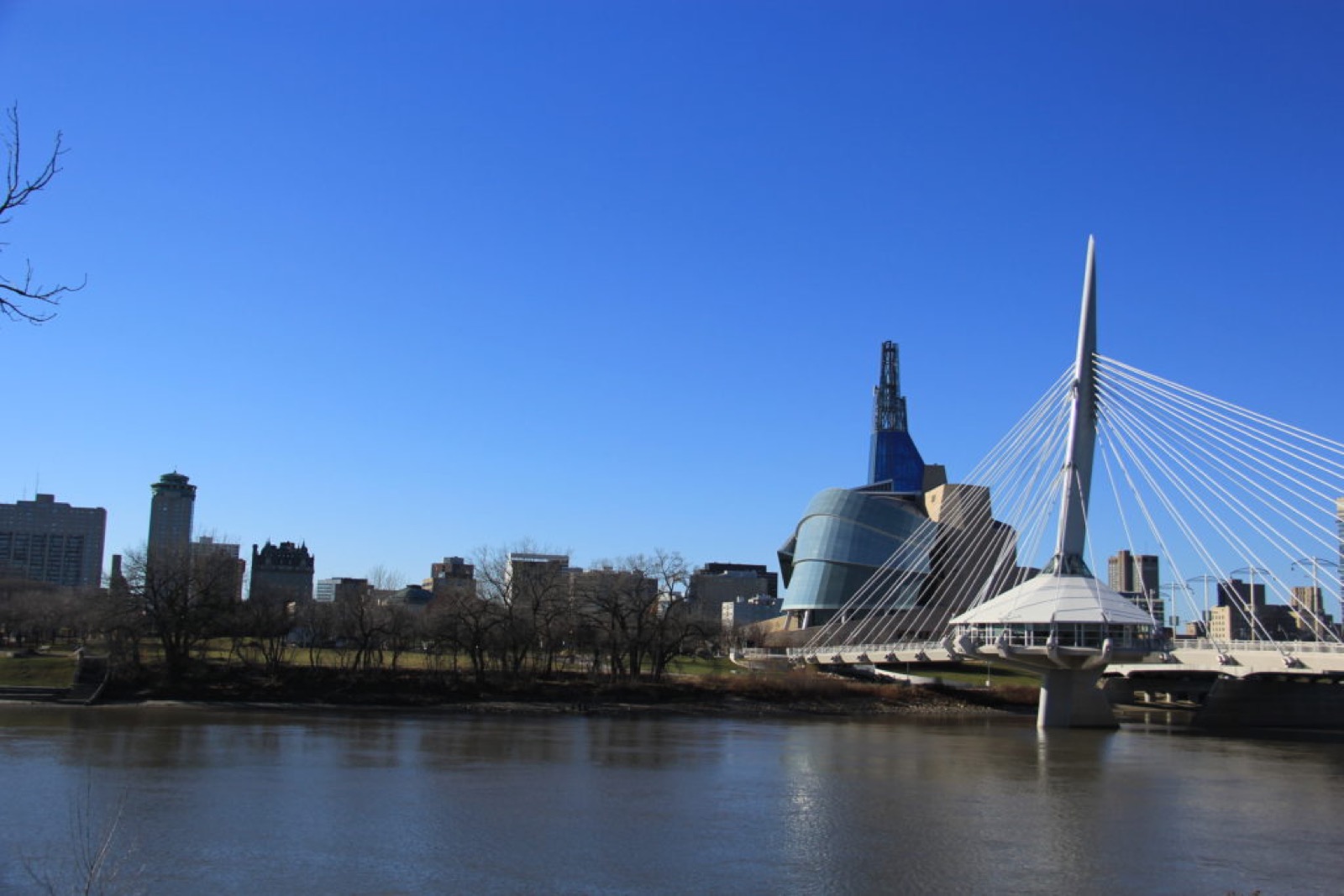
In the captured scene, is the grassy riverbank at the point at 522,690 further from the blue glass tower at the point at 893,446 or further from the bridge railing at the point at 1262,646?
the blue glass tower at the point at 893,446

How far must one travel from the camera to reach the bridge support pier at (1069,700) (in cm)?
6831

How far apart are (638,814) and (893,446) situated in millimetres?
131330

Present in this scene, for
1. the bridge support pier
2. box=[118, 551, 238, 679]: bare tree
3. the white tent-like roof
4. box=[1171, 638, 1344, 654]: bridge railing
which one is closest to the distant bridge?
box=[1171, 638, 1344, 654]: bridge railing

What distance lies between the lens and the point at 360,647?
7556 cm

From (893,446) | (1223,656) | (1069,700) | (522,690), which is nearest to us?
(1223,656)

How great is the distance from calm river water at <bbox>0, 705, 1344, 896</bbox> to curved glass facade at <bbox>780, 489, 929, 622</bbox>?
7759 cm

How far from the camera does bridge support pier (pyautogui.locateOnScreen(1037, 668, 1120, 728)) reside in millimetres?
68312

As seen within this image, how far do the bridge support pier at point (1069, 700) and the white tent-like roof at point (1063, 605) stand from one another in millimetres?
4577

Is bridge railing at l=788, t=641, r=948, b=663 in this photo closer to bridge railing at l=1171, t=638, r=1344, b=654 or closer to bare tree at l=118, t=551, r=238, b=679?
bridge railing at l=1171, t=638, r=1344, b=654

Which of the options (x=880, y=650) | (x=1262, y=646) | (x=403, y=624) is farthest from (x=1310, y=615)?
(x=403, y=624)

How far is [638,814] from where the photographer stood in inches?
1275

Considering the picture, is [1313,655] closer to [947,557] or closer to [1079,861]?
[1079,861]

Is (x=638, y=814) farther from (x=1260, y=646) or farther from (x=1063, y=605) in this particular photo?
(x=1260, y=646)

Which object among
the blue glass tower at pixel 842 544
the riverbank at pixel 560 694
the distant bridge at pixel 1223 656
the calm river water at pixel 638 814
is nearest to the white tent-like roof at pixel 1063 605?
the distant bridge at pixel 1223 656
